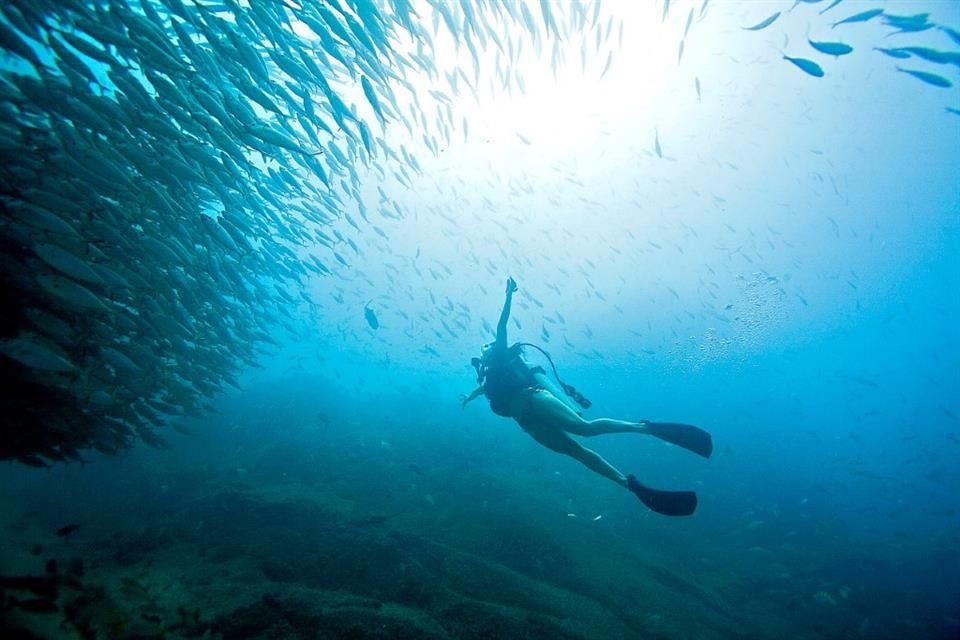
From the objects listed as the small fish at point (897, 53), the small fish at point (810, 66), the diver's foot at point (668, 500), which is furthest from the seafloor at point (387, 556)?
the small fish at point (897, 53)

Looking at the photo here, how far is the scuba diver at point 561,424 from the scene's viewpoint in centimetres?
547

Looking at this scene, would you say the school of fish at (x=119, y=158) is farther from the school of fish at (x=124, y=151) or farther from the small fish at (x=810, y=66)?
the small fish at (x=810, y=66)

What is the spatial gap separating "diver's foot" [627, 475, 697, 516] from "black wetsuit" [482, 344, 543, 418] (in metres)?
2.09

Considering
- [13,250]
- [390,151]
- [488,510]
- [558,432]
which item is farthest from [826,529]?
[13,250]

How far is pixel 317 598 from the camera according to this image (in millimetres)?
4484

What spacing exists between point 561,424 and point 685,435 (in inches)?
76.7

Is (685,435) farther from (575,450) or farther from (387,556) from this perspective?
(387,556)

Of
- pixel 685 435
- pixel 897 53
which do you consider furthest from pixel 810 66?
pixel 685 435

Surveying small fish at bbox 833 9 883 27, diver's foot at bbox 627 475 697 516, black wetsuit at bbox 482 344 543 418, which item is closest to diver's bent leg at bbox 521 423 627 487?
diver's foot at bbox 627 475 697 516

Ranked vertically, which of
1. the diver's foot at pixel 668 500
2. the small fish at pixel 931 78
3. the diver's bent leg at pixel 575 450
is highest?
the small fish at pixel 931 78

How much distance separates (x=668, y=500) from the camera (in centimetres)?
535

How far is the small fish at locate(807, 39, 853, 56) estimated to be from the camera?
552cm

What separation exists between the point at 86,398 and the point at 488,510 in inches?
323

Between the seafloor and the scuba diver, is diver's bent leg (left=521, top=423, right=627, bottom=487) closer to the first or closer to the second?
the scuba diver
